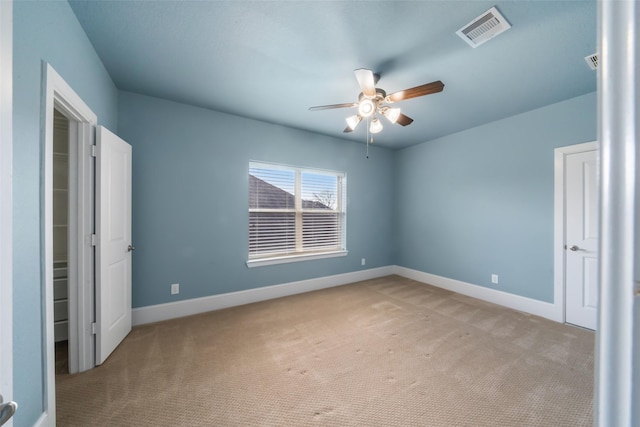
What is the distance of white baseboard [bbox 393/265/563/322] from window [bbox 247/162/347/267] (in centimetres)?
154

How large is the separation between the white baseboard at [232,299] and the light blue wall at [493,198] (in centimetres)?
149

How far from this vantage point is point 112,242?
2082 millimetres

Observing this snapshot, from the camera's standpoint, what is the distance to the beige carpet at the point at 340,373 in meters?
1.53

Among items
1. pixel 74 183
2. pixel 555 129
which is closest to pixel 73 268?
pixel 74 183

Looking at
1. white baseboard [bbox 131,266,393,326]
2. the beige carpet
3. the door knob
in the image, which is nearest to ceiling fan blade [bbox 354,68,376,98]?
the door knob

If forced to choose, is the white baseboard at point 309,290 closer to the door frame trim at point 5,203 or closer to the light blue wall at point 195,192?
the light blue wall at point 195,192

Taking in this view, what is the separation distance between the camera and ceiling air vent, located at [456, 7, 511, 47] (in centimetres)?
160

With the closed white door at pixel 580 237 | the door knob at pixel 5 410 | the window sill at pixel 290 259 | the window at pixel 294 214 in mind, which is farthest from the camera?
the window at pixel 294 214

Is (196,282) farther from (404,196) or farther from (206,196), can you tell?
(404,196)

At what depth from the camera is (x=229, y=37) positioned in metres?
1.81

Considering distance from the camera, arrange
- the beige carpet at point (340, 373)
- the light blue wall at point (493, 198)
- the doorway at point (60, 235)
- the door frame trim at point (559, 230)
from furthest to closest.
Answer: the light blue wall at point (493, 198) < the door frame trim at point (559, 230) < the doorway at point (60, 235) < the beige carpet at point (340, 373)

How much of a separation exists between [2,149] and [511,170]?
170 inches

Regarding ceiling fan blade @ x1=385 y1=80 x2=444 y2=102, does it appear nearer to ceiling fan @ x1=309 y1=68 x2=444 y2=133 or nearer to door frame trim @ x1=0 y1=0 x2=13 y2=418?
ceiling fan @ x1=309 y1=68 x2=444 y2=133

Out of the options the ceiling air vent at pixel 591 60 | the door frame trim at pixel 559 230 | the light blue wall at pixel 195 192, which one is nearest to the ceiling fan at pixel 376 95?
the ceiling air vent at pixel 591 60
